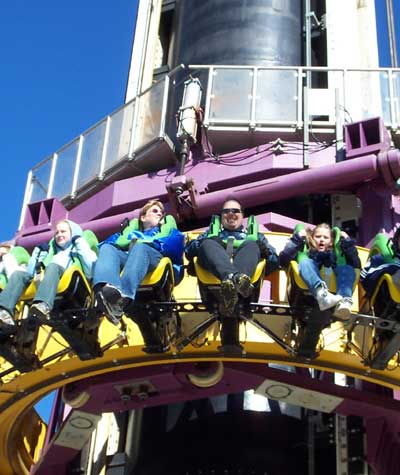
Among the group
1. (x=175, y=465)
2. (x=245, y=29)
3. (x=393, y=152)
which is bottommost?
(x=175, y=465)

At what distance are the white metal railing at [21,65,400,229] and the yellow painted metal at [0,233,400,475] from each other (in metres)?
5.17

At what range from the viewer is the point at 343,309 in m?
10.7

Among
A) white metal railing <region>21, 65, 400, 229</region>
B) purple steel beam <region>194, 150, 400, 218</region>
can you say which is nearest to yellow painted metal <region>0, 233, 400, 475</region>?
purple steel beam <region>194, 150, 400, 218</region>

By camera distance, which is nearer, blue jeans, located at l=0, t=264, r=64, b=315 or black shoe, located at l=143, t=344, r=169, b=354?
blue jeans, located at l=0, t=264, r=64, b=315

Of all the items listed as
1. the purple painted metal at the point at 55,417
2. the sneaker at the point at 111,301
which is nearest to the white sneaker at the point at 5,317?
the sneaker at the point at 111,301

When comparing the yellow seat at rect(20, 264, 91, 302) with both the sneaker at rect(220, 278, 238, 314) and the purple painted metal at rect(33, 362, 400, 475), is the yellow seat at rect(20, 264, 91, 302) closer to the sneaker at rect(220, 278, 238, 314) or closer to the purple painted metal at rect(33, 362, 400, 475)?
the sneaker at rect(220, 278, 238, 314)

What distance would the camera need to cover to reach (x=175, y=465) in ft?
51.0

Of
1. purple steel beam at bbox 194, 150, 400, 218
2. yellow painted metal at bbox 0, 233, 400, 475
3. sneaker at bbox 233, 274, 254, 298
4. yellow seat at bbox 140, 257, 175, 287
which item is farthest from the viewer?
purple steel beam at bbox 194, 150, 400, 218

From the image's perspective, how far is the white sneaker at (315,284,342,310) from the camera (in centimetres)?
1073

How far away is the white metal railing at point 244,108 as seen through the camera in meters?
18.4

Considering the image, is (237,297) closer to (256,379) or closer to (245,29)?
(256,379)

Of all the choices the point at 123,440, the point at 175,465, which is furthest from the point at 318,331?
the point at 123,440

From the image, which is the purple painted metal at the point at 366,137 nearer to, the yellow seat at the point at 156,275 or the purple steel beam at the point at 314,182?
the purple steel beam at the point at 314,182

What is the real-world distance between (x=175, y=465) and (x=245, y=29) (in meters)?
10.6
